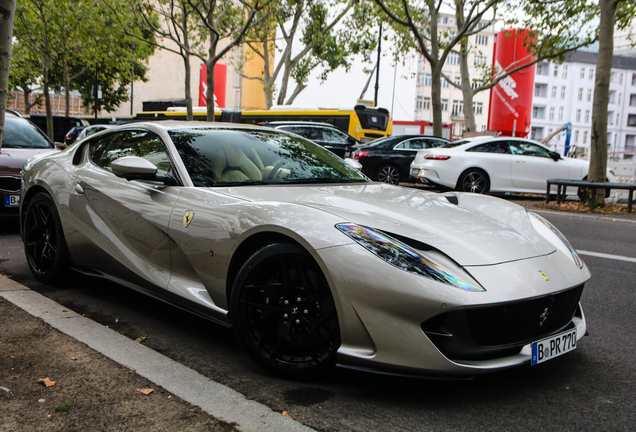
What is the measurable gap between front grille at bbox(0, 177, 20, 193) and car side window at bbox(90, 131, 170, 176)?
290 cm

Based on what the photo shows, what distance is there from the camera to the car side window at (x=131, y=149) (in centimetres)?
385

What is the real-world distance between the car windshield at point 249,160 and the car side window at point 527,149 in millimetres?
11125

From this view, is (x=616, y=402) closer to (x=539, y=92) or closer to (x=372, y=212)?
(x=372, y=212)

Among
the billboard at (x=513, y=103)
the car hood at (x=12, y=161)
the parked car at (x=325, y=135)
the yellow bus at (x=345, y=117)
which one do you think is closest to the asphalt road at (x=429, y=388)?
the car hood at (x=12, y=161)

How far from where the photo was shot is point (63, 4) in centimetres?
2548

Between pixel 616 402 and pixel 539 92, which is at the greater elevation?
pixel 539 92

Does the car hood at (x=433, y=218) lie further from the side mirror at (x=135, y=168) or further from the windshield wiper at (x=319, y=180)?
the side mirror at (x=135, y=168)

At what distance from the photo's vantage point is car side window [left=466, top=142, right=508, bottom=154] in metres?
14.4

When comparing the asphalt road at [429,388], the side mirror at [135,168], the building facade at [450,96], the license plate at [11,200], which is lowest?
the asphalt road at [429,388]

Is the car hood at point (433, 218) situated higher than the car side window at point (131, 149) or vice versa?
the car side window at point (131, 149)

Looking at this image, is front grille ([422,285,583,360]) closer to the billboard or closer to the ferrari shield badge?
the ferrari shield badge

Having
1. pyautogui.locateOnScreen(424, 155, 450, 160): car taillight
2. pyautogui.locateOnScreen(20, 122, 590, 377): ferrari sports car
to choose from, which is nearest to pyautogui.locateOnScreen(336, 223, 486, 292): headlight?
pyautogui.locateOnScreen(20, 122, 590, 377): ferrari sports car

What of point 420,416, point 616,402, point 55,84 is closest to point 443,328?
point 420,416

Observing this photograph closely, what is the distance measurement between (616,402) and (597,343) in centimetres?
91
